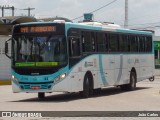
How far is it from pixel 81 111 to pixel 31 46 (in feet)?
16.1

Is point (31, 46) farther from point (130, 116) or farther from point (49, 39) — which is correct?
point (130, 116)

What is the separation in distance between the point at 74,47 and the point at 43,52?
4.46ft

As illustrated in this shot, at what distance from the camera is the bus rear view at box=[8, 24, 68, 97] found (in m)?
19.6

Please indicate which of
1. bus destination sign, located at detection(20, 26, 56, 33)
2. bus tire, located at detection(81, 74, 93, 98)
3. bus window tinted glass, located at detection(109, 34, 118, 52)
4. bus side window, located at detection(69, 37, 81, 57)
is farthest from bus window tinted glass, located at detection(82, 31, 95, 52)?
bus window tinted glass, located at detection(109, 34, 118, 52)

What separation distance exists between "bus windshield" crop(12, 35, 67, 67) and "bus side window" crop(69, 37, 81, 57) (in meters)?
0.40

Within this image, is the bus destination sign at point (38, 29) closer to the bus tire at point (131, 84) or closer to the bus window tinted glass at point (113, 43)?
the bus window tinted glass at point (113, 43)

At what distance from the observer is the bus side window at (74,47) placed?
20.1 m

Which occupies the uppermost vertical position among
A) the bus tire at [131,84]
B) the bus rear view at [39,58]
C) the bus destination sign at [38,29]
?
the bus destination sign at [38,29]

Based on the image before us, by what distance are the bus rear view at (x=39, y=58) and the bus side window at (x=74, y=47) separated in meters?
0.40

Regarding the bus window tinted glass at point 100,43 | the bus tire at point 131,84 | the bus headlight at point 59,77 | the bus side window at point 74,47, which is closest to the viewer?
the bus headlight at point 59,77

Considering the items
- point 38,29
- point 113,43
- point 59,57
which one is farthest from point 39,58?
point 113,43

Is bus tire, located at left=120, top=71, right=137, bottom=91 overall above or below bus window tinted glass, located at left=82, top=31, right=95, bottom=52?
below

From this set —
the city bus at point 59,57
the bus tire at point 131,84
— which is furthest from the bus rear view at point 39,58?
the bus tire at point 131,84

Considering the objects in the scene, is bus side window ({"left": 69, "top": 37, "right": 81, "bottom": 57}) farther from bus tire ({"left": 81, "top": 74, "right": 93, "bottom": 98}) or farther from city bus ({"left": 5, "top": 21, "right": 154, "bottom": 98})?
bus tire ({"left": 81, "top": 74, "right": 93, "bottom": 98})
